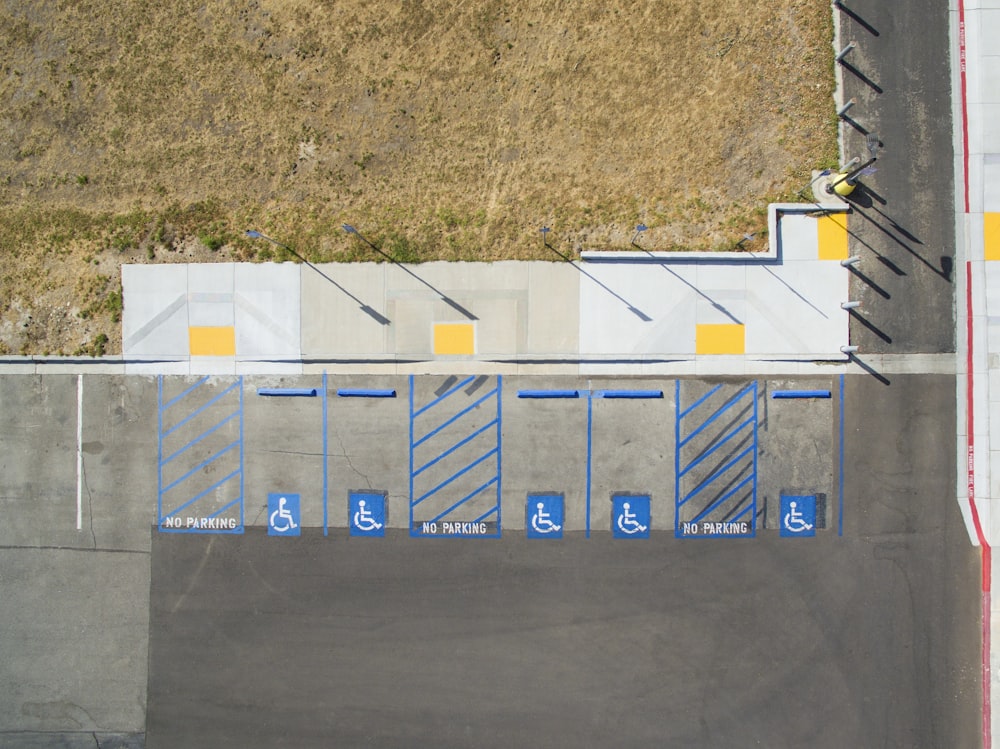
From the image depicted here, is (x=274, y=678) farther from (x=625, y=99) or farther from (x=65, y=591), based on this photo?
(x=625, y=99)

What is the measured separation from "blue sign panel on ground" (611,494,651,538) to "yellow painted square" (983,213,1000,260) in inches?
380

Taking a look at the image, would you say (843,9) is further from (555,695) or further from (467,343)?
(555,695)

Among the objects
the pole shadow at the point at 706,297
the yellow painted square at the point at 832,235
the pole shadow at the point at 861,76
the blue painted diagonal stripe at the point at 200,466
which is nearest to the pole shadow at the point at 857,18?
the pole shadow at the point at 861,76

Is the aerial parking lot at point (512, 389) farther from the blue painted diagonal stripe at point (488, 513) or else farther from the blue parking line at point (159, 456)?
the blue painted diagonal stripe at point (488, 513)

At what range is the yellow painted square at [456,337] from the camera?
13.4 meters

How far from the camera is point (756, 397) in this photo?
523 inches

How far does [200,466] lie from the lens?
13.6 metres

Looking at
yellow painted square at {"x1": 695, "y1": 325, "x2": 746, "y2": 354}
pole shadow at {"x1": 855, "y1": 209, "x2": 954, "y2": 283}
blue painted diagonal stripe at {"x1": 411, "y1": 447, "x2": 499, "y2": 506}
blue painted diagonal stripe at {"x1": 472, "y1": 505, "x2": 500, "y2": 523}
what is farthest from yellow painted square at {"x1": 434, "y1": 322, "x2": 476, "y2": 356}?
pole shadow at {"x1": 855, "y1": 209, "x2": 954, "y2": 283}

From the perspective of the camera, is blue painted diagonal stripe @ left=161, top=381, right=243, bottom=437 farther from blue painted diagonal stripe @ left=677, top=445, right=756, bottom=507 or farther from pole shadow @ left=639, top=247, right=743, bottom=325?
blue painted diagonal stripe @ left=677, top=445, right=756, bottom=507

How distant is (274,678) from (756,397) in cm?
1301

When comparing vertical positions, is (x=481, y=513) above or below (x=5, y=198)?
below

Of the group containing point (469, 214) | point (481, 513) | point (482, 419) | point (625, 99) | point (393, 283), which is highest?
point (625, 99)

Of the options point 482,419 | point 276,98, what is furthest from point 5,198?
point 482,419

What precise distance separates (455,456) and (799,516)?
809cm
